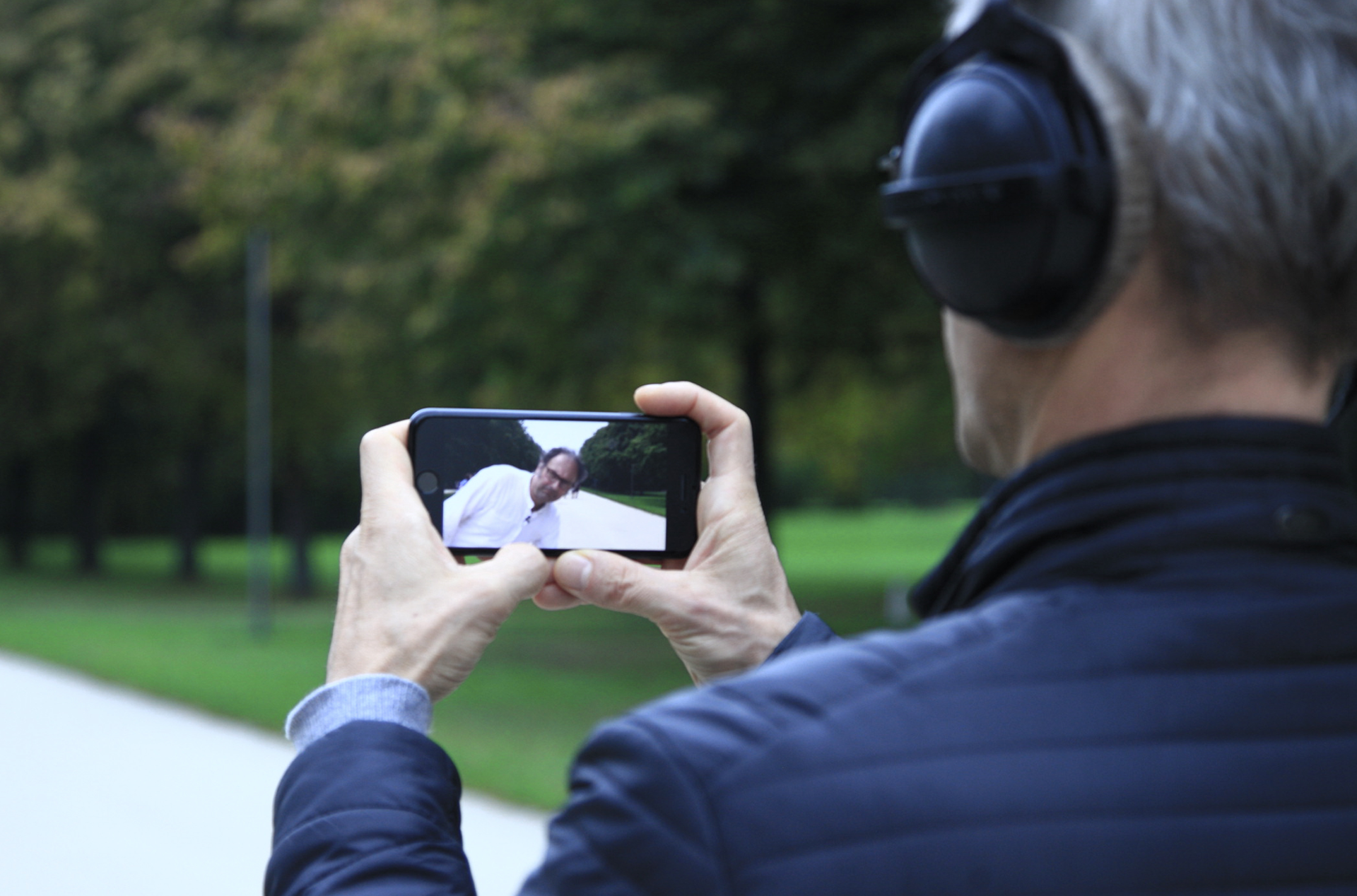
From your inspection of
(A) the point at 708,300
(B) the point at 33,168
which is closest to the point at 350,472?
(B) the point at 33,168

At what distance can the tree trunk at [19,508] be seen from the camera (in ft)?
106

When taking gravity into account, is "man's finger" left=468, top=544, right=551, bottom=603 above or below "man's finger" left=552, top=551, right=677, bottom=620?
above

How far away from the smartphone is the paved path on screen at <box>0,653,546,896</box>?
4.04 m

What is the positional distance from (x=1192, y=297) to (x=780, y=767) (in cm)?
40

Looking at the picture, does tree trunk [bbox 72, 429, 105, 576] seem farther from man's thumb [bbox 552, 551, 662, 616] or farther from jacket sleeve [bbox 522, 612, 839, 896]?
jacket sleeve [bbox 522, 612, 839, 896]

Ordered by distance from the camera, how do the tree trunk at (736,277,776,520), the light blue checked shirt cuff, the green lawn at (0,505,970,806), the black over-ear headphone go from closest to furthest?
the black over-ear headphone < the light blue checked shirt cuff < the green lawn at (0,505,970,806) < the tree trunk at (736,277,776,520)

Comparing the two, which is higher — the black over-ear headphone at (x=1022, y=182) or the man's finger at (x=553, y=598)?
the black over-ear headphone at (x=1022, y=182)

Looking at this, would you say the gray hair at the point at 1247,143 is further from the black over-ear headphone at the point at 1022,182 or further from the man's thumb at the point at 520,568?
the man's thumb at the point at 520,568

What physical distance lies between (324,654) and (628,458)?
1395 centimetres

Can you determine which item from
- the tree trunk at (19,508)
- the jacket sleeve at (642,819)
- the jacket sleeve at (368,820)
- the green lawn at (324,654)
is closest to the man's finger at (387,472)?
the jacket sleeve at (368,820)

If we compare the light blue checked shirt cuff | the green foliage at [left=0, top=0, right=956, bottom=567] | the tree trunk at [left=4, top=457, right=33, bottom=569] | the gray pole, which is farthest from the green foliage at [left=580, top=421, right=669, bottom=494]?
the tree trunk at [left=4, top=457, right=33, bottom=569]

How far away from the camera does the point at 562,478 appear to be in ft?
5.26

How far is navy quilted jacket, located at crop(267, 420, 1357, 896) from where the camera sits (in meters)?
0.80

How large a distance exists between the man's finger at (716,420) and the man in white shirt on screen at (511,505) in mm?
125
